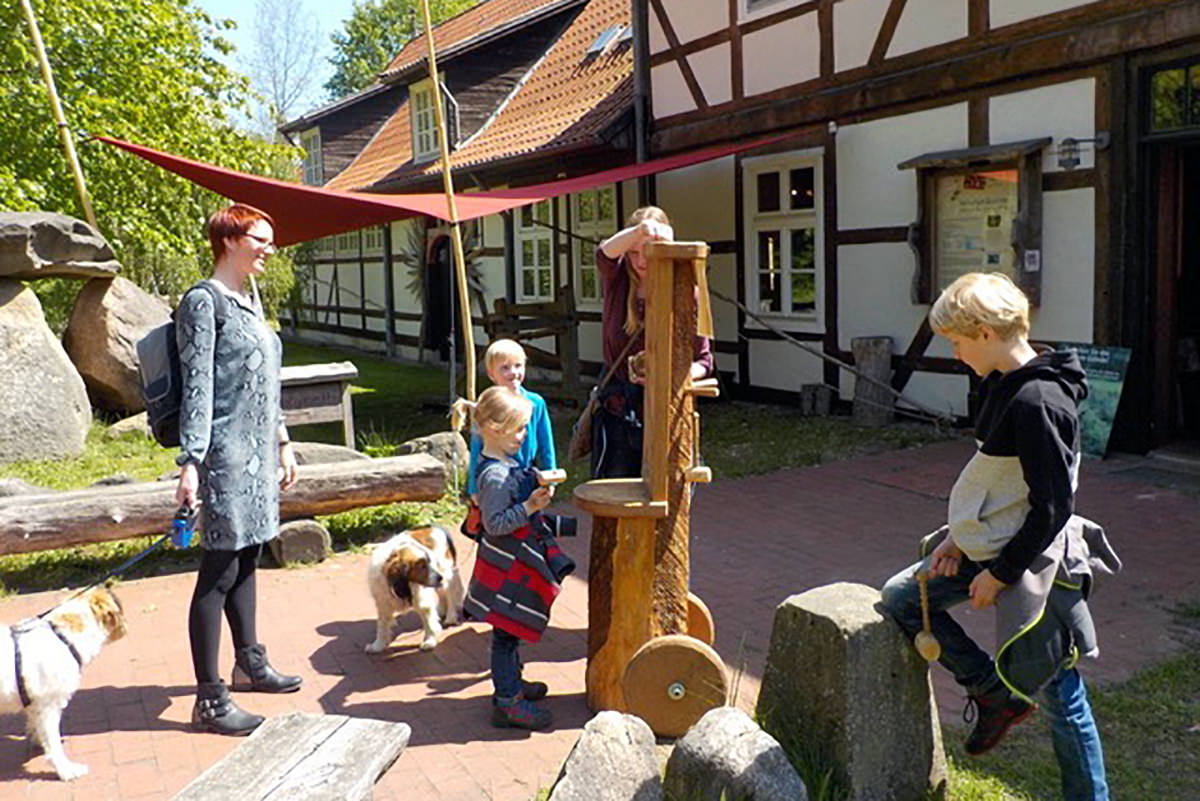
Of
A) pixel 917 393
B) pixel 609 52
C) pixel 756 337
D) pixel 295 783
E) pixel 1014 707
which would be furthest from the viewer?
pixel 609 52

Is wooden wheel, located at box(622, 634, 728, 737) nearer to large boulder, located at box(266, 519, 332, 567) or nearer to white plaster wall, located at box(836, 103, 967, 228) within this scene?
large boulder, located at box(266, 519, 332, 567)

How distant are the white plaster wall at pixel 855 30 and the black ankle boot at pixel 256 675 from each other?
25.3 feet

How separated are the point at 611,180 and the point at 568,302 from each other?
6.52 feet

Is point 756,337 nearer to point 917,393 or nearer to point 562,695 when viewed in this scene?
point 917,393

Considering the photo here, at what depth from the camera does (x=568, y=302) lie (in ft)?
39.2

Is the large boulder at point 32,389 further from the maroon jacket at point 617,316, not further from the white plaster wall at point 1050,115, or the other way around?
the white plaster wall at point 1050,115

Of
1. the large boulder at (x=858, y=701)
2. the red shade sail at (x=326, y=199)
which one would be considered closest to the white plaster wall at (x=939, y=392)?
the red shade sail at (x=326, y=199)

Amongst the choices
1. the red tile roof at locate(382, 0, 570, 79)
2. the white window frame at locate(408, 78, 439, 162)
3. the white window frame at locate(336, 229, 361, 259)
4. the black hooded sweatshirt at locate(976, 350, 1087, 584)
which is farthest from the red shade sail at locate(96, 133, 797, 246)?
the white window frame at locate(336, 229, 361, 259)

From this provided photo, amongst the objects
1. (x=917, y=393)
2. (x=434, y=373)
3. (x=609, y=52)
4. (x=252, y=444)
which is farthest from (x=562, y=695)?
(x=434, y=373)

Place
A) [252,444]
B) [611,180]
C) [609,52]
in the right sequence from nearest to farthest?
1. [252,444]
2. [611,180]
3. [609,52]

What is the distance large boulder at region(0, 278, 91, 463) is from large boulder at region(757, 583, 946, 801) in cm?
778

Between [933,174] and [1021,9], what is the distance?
1443 millimetres

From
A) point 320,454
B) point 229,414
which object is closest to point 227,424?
point 229,414

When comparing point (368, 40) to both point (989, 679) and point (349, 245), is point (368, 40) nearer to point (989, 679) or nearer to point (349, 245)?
point (349, 245)
